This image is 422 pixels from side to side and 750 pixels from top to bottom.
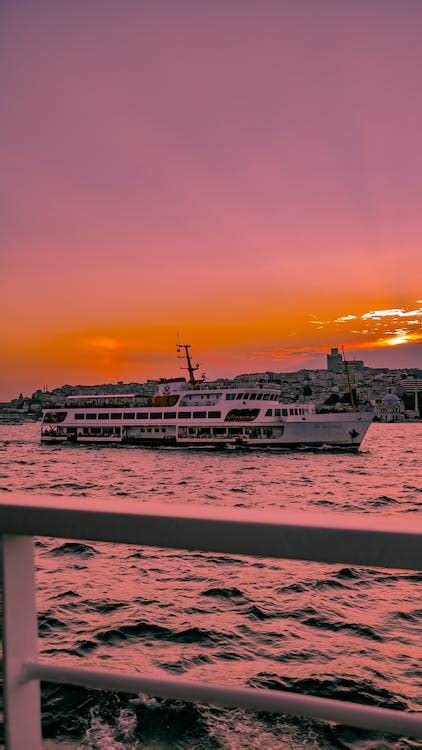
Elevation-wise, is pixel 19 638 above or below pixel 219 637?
Result: above

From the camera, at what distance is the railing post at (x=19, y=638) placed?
93 centimetres

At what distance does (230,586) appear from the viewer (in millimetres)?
7762

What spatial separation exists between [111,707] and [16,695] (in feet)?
10.5

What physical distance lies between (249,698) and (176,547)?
22 cm

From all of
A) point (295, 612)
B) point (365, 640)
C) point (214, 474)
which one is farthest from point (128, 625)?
point (214, 474)

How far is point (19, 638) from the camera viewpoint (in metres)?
0.95

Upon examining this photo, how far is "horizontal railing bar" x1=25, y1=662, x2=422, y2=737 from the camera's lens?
2.49 feet

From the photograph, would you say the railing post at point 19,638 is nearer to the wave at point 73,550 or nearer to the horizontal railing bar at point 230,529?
the horizontal railing bar at point 230,529

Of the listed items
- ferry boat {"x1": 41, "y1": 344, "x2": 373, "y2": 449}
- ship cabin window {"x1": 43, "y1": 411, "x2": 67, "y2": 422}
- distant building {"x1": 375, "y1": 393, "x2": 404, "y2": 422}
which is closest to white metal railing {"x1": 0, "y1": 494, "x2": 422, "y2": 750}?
ferry boat {"x1": 41, "y1": 344, "x2": 373, "y2": 449}

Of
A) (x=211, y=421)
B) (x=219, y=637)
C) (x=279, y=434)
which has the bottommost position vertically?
(x=219, y=637)

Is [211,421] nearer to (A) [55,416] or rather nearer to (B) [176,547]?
(A) [55,416]

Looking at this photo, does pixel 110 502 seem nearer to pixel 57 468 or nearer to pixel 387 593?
pixel 387 593

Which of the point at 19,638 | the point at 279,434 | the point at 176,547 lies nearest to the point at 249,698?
the point at 176,547

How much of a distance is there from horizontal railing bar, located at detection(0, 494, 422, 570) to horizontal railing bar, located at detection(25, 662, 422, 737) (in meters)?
0.17
